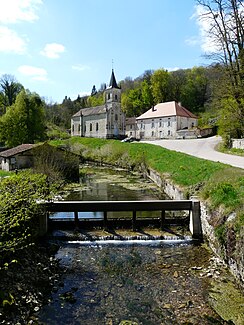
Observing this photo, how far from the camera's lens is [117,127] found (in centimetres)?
6512

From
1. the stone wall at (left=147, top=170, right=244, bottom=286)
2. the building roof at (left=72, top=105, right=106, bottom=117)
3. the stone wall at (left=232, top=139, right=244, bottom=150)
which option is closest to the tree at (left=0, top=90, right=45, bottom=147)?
the building roof at (left=72, top=105, right=106, bottom=117)

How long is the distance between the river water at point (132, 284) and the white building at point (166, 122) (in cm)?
4487

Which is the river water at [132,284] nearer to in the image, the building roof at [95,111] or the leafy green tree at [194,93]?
the building roof at [95,111]

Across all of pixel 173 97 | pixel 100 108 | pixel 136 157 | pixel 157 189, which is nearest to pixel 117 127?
pixel 100 108

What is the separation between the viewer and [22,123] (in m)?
43.2

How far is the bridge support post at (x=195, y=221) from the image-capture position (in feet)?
37.2

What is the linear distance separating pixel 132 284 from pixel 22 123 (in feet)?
129

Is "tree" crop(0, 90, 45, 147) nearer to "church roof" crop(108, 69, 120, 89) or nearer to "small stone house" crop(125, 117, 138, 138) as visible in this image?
"church roof" crop(108, 69, 120, 89)

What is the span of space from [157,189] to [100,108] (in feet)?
160

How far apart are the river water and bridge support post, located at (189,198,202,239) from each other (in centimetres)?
55

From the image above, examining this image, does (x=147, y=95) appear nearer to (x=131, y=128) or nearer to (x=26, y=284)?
(x=131, y=128)

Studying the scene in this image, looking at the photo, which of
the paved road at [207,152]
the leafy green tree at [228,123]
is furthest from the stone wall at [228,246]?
the leafy green tree at [228,123]

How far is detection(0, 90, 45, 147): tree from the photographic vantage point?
42.3m

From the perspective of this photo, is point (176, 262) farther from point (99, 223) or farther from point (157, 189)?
point (157, 189)
